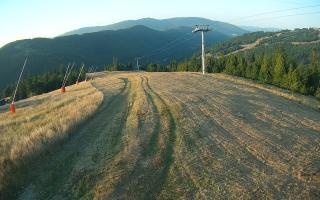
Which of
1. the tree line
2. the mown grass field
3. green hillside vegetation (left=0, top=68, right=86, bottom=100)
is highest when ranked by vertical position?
the mown grass field

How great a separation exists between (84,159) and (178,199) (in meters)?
5.53

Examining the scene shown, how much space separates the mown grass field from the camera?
15062mm

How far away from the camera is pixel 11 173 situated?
53.4 feet

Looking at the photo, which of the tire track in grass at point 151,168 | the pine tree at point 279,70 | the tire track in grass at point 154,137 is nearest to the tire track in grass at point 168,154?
the tire track in grass at point 151,168

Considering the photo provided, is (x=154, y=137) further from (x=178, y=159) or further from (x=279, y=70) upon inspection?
(x=279, y=70)

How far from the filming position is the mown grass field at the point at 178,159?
15.1 metres

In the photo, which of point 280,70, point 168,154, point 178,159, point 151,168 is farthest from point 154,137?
point 280,70

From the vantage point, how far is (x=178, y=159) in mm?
18078

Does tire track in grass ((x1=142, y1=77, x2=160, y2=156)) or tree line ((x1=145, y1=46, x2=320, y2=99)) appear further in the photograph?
tree line ((x1=145, y1=46, x2=320, y2=99))

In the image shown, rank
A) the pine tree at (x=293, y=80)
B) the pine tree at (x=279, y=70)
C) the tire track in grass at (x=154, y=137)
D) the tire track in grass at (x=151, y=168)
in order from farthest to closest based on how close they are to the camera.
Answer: the pine tree at (x=279, y=70) < the pine tree at (x=293, y=80) < the tire track in grass at (x=154, y=137) < the tire track in grass at (x=151, y=168)

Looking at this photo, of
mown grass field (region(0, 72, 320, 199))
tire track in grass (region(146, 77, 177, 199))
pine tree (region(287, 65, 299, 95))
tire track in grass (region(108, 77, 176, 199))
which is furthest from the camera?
pine tree (region(287, 65, 299, 95))

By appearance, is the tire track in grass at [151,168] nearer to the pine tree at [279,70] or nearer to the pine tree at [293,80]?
the pine tree at [293,80]

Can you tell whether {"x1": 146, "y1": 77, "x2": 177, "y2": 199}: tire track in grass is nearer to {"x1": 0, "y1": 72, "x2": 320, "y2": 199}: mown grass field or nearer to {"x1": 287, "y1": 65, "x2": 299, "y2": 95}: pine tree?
{"x1": 0, "y1": 72, "x2": 320, "y2": 199}: mown grass field

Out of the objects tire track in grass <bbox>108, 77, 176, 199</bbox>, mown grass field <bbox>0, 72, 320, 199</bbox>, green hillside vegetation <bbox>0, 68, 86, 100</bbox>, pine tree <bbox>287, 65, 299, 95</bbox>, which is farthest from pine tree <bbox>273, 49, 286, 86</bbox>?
tire track in grass <bbox>108, 77, 176, 199</bbox>
